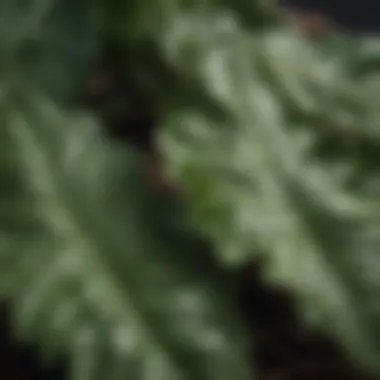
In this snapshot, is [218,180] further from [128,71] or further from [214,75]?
[128,71]

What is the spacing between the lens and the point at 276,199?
3.14 feet

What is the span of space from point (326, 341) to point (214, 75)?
308 mm

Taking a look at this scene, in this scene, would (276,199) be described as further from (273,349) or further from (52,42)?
(52,42)

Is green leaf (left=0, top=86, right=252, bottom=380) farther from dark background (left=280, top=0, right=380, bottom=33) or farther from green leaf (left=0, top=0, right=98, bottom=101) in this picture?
dark background (left=280, top=0, right=380, bottom=33)

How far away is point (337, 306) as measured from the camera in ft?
2.85

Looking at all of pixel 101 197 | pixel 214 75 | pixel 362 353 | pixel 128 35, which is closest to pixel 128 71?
pixel 128 35

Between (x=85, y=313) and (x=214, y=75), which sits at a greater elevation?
(x=214, y=75)

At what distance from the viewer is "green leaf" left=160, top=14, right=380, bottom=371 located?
88 cm

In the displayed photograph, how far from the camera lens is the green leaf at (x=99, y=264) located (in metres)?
0.85

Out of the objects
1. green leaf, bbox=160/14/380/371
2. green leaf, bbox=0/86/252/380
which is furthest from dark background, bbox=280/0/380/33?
green leaf, bbox=0/86/252/380

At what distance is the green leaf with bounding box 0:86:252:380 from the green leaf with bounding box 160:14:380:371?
0.05 m

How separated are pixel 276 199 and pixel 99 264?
18 cm

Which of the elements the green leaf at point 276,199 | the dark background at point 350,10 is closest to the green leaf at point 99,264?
the green leaf at point 276,199

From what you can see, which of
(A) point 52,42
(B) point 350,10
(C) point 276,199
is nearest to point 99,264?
(C) point 276,199
